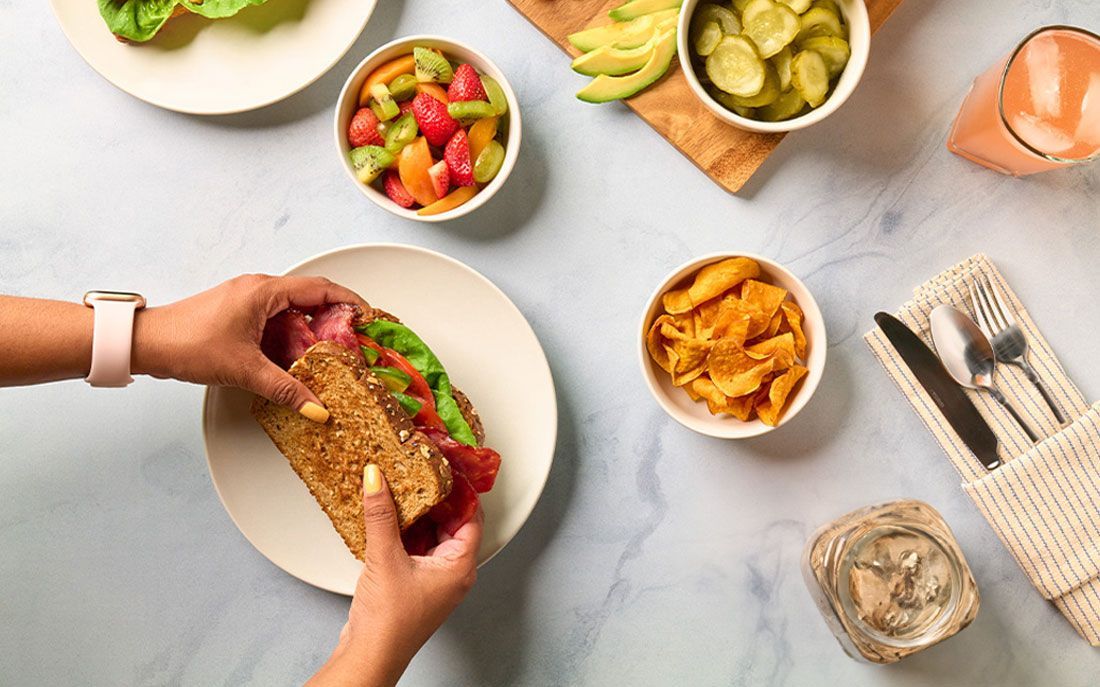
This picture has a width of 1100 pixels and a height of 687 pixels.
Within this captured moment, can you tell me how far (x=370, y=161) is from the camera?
1808 mm

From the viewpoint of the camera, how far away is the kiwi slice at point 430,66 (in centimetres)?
181

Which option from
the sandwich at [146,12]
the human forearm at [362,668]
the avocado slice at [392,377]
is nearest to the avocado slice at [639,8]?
the sandwich at [146,12]

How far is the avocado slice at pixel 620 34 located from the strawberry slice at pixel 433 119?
286 millimetres

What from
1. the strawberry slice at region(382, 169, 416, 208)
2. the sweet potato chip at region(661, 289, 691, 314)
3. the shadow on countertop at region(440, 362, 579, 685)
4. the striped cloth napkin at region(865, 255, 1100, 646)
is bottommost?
the shadow on countertop at region(440, 362, 579, 685)

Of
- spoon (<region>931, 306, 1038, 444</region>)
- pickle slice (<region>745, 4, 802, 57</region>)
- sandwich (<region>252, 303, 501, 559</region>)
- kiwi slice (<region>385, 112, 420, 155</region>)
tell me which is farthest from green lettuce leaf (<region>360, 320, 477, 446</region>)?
spoon (<region>931, 306, 1038, 444</region>)

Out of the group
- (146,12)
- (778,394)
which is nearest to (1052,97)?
(778,394)

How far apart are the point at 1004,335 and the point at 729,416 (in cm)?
55

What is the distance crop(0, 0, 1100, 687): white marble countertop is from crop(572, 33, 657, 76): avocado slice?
4.4 inches

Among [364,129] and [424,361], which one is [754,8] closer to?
[364,129]

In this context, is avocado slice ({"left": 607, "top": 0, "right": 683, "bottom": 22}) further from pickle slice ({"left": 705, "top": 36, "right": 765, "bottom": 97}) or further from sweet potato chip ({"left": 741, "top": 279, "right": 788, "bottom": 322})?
sweet potato chip ({"left": 741, "top": 279, "right": 788, "bottom": 322})

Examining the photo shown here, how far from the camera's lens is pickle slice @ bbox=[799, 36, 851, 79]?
174 cm

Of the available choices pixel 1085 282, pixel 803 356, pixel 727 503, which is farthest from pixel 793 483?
pixel 1085 282

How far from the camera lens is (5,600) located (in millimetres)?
1955

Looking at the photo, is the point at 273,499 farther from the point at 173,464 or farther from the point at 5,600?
the point at 5,600
